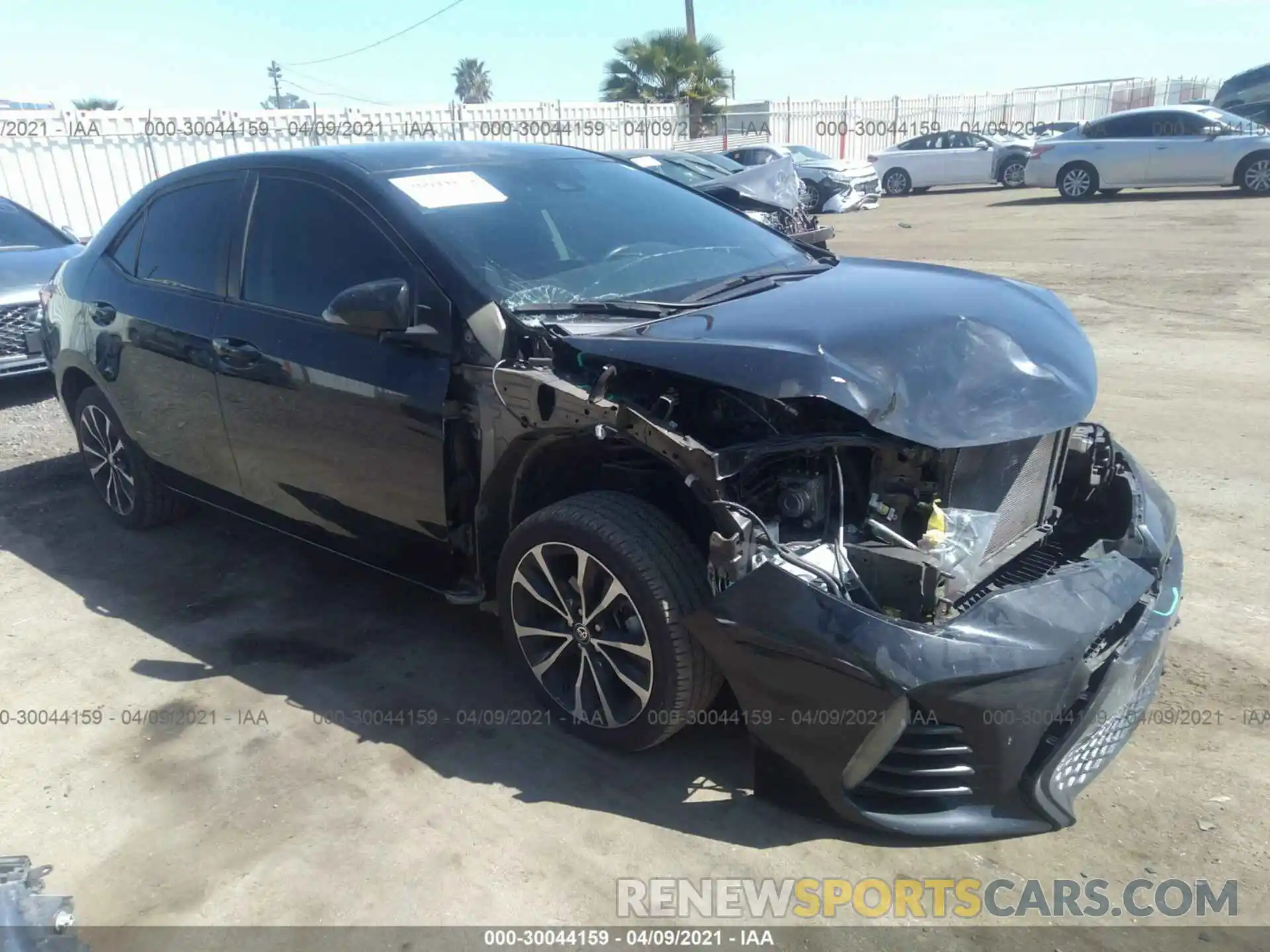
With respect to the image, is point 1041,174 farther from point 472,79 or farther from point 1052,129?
point 472,79

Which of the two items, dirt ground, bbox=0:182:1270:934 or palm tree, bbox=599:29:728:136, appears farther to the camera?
palm tree, bbox=599:29:728:136

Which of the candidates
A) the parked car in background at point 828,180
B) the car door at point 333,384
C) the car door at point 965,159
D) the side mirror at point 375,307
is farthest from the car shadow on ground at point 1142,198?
the side mirror at point 375,307

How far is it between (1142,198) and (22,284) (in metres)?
18.4

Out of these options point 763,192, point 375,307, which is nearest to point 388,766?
point 375,307

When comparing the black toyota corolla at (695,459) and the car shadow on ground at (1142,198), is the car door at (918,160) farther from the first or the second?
the black toyota corolla at (695,459)

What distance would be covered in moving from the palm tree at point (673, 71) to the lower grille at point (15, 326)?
79.2 feet

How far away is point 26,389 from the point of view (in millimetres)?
8531

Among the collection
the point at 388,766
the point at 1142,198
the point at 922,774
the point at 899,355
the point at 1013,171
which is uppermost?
the point at 899,355

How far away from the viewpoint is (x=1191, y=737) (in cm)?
309

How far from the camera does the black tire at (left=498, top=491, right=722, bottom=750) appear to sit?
9.21ft

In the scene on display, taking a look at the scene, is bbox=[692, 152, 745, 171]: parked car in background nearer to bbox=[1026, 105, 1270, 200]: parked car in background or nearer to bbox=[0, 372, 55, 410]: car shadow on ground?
bbox=[1026, 105, 1270, 200]: parked car in background

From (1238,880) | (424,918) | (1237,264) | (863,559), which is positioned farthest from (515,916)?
(1237,264)

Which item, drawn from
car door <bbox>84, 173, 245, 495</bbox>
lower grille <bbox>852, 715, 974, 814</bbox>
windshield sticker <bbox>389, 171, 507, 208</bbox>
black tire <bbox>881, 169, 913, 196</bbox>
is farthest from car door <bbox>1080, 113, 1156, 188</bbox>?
lower grille <bbox>852, 715, 974, 814</bbox>

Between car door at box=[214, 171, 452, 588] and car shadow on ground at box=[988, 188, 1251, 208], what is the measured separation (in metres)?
17.8
